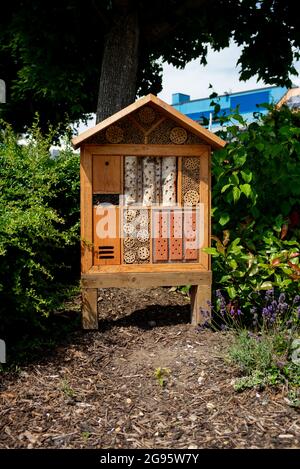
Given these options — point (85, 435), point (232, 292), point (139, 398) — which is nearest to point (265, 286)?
point (232, 292)

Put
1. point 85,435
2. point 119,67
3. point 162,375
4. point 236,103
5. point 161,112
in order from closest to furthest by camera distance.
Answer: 1. point 85,435
2. point 162,375
3. point 161,112
4. point 119,67
5. point 236,103

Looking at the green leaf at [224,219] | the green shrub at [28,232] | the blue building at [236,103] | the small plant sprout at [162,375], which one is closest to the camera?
the small plant sprout at [162,375]

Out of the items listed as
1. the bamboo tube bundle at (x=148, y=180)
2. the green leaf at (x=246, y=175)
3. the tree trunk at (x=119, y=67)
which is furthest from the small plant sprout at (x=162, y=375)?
the tree trunk at (x=119, y=67)

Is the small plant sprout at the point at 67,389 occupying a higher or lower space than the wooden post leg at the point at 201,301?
lower

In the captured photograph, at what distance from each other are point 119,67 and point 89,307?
13.1 feet

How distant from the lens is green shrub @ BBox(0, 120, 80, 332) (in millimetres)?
4031

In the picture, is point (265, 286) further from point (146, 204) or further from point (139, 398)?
point (139, 398)

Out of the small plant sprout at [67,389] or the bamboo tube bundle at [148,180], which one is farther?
the bamboo tube bundle at [148,180]

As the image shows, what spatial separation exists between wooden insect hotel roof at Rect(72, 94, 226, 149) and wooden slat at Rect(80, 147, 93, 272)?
0.15 m

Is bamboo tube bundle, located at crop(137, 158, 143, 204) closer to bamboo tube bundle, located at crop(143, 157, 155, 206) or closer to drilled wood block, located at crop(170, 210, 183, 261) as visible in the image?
bamboo tube bundle, located at crop(143, 157, 155, 206)

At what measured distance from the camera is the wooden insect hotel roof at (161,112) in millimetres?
4184

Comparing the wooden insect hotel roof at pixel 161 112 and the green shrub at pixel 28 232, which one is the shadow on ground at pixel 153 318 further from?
the wooden insect hotel roof at pixel 161 112

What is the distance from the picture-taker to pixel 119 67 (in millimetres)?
7203

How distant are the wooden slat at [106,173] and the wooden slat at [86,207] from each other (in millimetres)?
50
